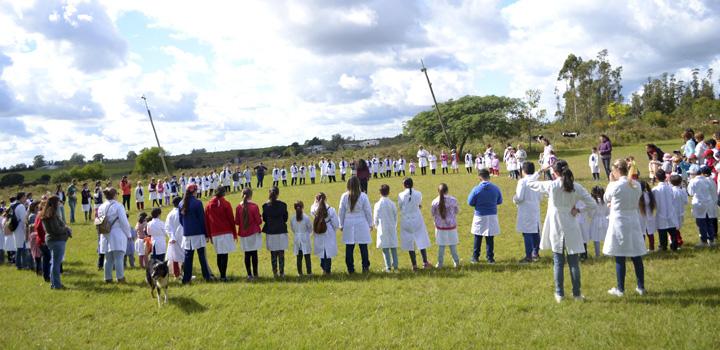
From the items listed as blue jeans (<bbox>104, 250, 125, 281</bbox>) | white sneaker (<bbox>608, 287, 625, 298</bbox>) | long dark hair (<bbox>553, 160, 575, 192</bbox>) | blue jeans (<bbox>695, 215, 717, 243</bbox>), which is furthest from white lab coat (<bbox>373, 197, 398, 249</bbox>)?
blue jeans (<bbox>695, 215, 717, 243</bbox>)

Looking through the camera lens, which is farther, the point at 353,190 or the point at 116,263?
the point at 116,263

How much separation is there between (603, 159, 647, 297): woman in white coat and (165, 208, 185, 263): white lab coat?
24.8ft

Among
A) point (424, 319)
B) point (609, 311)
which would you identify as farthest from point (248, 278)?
point (609, 311)

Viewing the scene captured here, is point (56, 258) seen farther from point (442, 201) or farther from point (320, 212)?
point (442, 201)

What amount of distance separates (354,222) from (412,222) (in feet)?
3.68

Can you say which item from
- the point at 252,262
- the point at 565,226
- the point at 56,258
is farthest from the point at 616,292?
A: the point at 56,258

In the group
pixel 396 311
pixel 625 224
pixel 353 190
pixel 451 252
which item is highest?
pixel 353 190

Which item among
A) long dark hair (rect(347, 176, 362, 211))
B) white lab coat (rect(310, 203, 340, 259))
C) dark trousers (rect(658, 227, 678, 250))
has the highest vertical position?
long dark hair (rect(347, 176, 362, 211))

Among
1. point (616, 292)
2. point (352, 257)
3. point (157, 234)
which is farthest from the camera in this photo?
point (157, 234)

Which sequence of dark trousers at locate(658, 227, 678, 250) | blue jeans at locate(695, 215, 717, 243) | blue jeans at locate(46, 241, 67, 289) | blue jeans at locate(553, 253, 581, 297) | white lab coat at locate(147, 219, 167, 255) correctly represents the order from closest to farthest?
1. blue jeans at locate(553, 253, 581, 297)
2. dark trousers at locate(658, 227, 678, 250)
3. blue jeans at locate(46, 241, 67, 289)
4. blue jeans at locate(695, 215, 717, 243)
5. white lab coat at locate(147, 219, 167, 255)

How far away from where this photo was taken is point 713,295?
6160mm

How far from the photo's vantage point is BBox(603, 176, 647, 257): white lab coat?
6.32 m

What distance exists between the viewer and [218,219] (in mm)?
9000

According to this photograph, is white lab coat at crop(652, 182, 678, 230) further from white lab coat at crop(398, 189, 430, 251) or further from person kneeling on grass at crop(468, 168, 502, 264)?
white lab coat at crop(398, 189, 430, 251)
